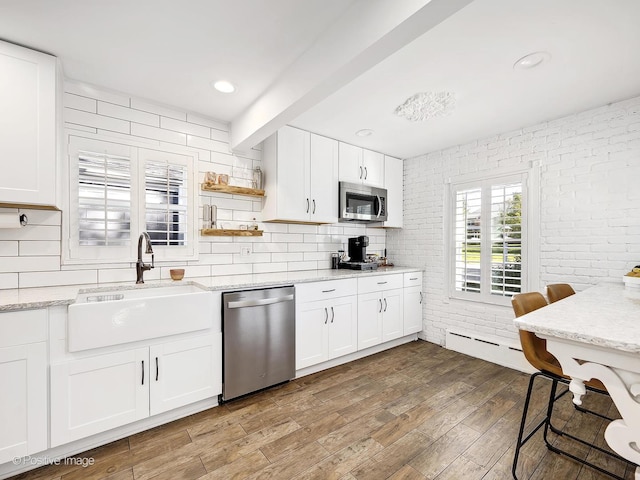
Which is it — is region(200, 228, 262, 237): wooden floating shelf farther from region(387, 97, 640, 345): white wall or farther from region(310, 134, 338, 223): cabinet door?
region(387, 97, 640, 345): white wall

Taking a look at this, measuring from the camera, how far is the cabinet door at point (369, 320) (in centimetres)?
319

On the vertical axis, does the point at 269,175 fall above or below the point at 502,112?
below

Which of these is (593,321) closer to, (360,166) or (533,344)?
(533,344)

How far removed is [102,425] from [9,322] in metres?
0.80

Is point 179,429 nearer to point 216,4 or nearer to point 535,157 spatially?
point 216,4

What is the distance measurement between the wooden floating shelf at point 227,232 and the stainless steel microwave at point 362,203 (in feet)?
3.47

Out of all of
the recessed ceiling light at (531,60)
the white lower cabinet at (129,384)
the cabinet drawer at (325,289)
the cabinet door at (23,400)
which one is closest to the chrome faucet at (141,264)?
the white lower cabinet at (129,384)

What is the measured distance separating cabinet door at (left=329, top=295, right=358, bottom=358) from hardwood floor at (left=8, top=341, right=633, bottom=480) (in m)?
0.34

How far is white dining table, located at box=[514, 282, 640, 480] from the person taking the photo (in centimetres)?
99

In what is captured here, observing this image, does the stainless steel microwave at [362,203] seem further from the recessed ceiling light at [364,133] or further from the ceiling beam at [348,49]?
the ceiling beam at [348,49]

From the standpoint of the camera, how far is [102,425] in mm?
1806

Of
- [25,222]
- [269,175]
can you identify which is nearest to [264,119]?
[269,175]

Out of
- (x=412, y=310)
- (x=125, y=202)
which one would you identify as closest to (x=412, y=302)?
(x=412, y=310)

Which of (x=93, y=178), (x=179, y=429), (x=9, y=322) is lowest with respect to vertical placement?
(x=179, y=429)
